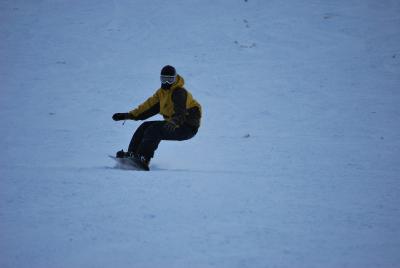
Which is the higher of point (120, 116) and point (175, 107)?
point (175, 107)

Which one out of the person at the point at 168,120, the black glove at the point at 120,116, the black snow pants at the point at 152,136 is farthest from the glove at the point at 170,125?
the black glove at the point at 120,116

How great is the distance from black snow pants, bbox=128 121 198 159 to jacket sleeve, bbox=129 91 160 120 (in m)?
0.28

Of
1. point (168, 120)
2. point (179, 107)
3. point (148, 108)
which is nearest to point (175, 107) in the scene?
point (179, 107)

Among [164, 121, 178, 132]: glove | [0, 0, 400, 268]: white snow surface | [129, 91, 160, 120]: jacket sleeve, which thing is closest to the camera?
[0, 0, 400, 268]: white snow surface

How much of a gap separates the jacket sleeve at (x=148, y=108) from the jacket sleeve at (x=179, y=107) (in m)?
0.57

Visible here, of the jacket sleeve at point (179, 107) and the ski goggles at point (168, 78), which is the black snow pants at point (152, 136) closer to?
the jacket sleeve at point (179, 107)

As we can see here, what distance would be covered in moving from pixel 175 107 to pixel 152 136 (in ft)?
1.50

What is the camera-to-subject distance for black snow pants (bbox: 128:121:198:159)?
542 cm

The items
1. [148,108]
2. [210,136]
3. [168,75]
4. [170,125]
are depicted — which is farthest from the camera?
[210,136]

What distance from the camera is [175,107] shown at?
5.29 m

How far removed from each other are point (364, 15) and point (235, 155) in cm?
856

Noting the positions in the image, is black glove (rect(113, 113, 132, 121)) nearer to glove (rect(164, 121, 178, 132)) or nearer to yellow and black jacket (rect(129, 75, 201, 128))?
yellow and black jacket (rect(129, 75, 201, 128))

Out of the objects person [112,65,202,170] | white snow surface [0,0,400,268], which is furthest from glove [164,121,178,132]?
white snow surface [0,0,400,268]

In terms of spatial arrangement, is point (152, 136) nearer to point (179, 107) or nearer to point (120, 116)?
point (179, 107)
